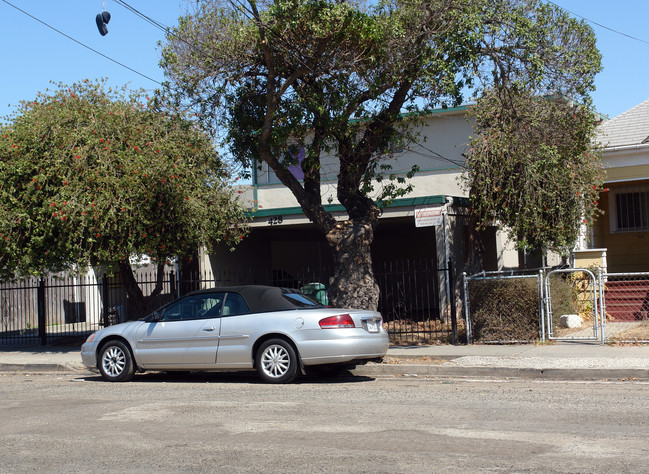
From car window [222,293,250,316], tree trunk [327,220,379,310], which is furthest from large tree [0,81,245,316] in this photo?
car window [222,293,250,316]

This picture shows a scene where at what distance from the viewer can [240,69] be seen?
15195mm

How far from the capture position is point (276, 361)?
1107 centimetres

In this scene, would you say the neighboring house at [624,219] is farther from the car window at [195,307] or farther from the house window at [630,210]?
the car window at [195,307]

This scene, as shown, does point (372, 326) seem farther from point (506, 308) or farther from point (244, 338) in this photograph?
point (506, 308)

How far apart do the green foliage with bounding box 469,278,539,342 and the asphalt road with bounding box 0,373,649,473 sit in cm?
376

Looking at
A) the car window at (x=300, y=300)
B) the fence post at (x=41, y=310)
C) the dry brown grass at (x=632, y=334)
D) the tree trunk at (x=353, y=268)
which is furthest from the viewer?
the fence post at (x=41, y=310)

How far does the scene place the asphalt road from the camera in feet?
20.2


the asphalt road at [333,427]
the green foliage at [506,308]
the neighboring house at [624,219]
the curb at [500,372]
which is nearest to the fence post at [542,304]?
the green foliage at [506,308]

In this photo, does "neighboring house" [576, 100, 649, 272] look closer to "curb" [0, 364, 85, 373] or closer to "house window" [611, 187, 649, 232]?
"house window" [611, 187, 649, 232]

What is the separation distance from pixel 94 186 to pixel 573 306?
36.3 feet

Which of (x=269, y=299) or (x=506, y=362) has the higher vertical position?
(x=269, y=299)

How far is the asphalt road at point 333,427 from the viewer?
6164 millimetres

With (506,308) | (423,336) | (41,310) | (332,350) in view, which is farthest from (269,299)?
(41,310)

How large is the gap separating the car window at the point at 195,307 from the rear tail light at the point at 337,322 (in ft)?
5.93
